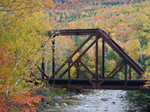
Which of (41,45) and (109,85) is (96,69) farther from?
(41,45)

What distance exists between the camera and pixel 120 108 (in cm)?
2047

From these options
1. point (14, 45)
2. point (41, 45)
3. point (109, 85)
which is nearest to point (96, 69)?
point (109, 85)

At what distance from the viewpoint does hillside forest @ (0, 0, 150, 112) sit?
9789mm

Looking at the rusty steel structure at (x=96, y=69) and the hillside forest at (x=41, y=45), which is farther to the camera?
the rusty steel structure at (x=96, y=69)

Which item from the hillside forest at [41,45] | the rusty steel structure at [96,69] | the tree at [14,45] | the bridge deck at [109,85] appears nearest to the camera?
the tree at [14,45]

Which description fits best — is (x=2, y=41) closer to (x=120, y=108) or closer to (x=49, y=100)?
(x=49, y=100)

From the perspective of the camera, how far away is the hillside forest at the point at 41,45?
32.1 feet

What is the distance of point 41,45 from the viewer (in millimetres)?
13594

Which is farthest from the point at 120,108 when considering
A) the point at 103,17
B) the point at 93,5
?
the point at 93,5

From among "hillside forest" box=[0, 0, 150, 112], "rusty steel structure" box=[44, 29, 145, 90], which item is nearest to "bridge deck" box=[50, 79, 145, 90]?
"rusty steel structure" box=[44, 29, 145, 90]

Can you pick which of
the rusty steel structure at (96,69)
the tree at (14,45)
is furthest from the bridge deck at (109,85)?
the tree at (14,45)

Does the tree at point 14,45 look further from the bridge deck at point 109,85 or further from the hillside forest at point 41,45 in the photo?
the bridge deck at point 109,85

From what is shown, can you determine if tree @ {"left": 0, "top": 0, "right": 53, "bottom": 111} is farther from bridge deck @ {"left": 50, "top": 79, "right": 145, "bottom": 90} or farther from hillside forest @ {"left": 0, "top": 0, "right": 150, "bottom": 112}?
bridge deck @ {"left": 50, "top": 79, "right": 145, "bottom": 90}

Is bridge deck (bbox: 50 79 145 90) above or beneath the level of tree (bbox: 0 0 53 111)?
beneath
